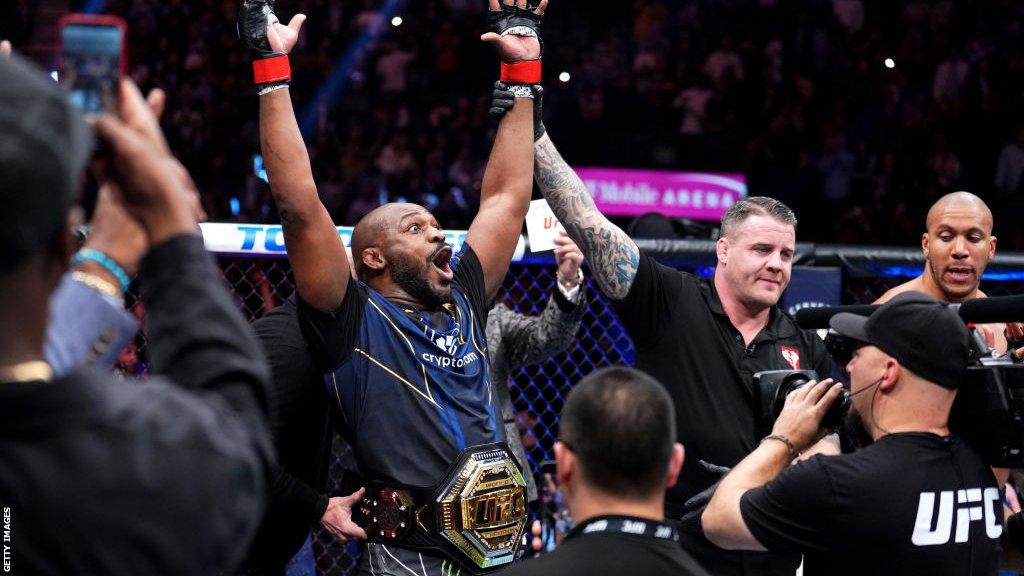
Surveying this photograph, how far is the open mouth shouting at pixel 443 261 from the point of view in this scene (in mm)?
2734

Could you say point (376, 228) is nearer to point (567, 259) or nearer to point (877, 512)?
point (567, 259)

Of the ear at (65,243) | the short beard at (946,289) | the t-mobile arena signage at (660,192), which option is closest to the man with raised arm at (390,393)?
the ear at (65,243)

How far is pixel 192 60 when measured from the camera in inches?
381

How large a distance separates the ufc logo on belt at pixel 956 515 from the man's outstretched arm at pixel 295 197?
132 cm

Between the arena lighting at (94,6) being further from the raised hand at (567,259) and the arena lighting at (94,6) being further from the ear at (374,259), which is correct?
the ear at (374,259)

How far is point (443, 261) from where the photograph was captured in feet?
9.10

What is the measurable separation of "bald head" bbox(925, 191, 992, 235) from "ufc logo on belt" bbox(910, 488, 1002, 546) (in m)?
1.70

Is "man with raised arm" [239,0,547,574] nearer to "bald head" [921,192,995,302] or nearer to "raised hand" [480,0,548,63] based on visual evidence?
"raised hand" [480,0,548,63]

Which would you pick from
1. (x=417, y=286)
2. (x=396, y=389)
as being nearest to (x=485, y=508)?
(x=396, y=389)

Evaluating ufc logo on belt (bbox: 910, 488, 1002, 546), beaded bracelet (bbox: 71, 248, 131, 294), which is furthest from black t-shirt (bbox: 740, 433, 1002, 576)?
beaded bracelet (bbox: 71, 248, 131, 294)

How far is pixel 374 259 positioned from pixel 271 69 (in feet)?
1.84

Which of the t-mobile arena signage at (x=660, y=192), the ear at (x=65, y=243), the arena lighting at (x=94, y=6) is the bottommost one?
the t-mobile arena signage at (x=660, y=192)

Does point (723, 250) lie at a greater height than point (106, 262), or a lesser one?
lesser

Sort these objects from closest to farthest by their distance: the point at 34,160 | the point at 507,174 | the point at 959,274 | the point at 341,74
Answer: the point at 34,160
the point at 507,174
the point at 959,274
the point at 341,74
